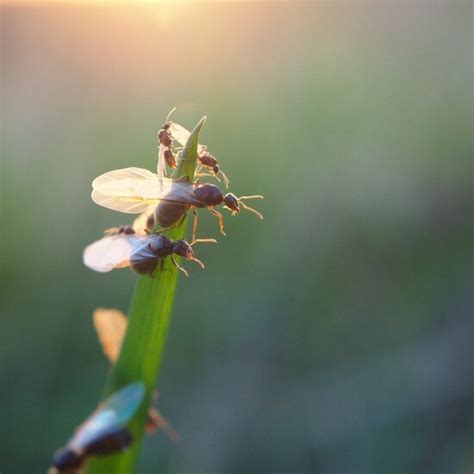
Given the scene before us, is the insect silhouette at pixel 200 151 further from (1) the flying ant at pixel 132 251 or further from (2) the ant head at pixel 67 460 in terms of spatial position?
(2) the ant head at pixel 67 460

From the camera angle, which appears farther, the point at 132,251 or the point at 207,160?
the point at 207,160

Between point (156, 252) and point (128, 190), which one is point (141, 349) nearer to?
point (156, 252)

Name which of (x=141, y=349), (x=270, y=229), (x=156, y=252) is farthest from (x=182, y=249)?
(x=270, y=229)

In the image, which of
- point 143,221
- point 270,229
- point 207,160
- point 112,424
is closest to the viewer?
point 112,424

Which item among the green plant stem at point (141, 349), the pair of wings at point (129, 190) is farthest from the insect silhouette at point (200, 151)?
the green plant stem at point (141, 349)

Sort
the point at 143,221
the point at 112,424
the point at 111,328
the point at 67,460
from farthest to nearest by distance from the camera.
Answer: the point at 143,221 < the point at 111,328 < the point at 67,460 < the point at 112,424

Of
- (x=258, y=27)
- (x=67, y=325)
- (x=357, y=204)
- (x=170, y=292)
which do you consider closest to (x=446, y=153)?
(x=357, y=204)

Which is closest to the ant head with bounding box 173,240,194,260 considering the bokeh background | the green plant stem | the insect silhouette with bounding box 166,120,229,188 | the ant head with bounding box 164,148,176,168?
the green plant stem
